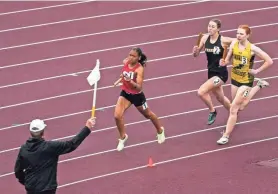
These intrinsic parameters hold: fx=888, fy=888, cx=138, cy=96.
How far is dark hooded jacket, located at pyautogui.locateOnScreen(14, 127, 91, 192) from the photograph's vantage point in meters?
9.48

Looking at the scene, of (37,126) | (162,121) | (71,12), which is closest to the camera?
(37,126)

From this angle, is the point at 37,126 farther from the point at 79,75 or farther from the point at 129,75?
the point at 79,75

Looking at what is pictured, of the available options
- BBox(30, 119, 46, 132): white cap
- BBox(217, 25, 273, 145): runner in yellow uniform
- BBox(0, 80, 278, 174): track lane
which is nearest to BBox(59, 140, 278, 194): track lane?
BBox(217, 25, 273, 145): runner in yellow uniform

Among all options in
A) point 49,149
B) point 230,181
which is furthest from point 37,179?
point 230,181

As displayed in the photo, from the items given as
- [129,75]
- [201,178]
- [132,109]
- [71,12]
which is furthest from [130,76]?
[71,12]

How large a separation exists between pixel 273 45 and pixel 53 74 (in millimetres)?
4434

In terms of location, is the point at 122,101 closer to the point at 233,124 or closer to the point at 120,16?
the point at 233,124

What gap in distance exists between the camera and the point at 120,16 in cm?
1870

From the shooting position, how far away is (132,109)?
49.5 ft

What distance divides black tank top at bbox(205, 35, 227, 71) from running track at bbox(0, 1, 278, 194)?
3.53 feet

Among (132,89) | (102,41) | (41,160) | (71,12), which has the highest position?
(41,160)

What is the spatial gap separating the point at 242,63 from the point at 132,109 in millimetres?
2572

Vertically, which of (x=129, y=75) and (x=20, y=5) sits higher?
(x=129, y=75)

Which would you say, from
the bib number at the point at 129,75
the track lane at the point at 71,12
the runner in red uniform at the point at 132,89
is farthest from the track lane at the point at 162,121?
the track lane at the point at 71,12
